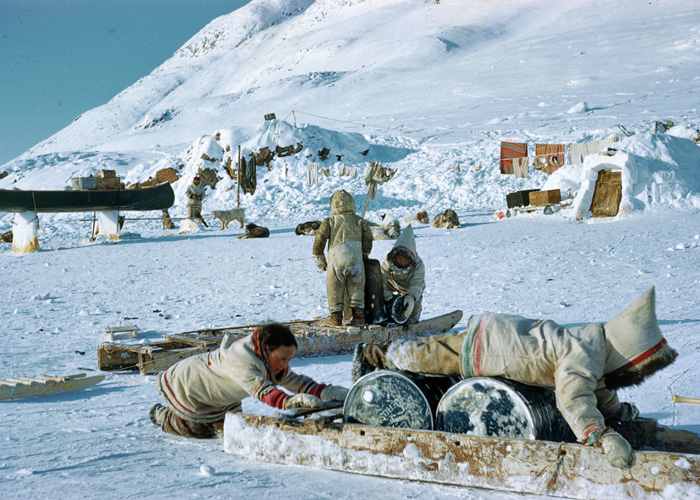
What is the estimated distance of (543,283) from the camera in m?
9.74

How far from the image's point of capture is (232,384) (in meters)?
3.75

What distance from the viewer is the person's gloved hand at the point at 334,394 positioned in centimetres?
379

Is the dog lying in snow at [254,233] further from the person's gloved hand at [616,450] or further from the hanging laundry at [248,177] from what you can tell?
the person's gloved hand at [616,450]

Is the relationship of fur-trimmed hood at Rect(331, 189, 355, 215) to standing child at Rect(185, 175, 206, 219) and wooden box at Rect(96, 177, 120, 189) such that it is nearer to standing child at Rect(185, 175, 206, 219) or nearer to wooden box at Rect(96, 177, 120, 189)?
wooden box at Rect(96, 177, 120, 189)

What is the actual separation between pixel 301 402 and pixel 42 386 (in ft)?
9.29

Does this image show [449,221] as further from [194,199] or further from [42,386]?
[42,386]

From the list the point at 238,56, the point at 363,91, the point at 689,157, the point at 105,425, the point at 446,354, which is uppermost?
the point at 238,56

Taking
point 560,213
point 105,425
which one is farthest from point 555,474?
point 560,213

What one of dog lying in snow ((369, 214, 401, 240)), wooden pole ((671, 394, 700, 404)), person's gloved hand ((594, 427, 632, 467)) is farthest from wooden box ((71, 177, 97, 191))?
person's gloved hand ((594, 427, 632, 467))

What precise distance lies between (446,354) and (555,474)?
2.67 feet

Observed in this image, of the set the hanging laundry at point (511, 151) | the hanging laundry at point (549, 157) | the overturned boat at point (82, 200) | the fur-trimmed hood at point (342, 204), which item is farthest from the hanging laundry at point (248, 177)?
the fur-trimmed hood at point (342, 204)

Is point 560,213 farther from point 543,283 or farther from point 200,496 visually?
point 200,496

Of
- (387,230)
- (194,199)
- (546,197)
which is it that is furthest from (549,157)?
(194,199)

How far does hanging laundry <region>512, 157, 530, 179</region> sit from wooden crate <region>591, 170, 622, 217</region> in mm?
10360
